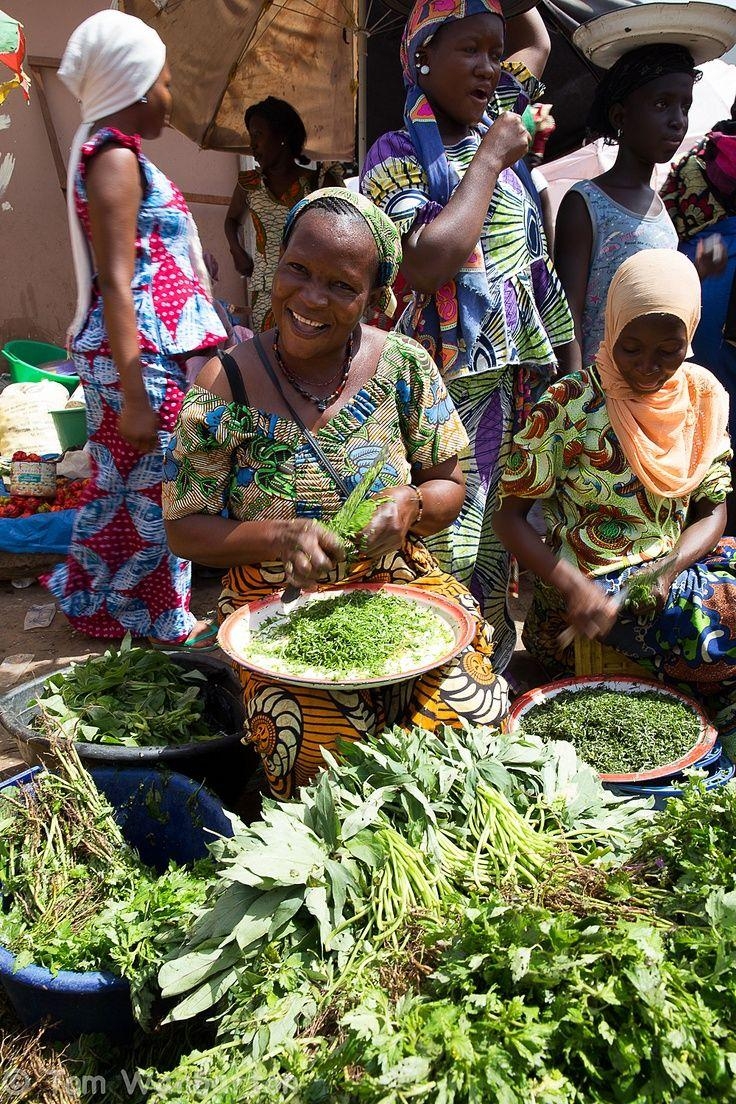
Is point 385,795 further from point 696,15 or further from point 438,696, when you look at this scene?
point 696,15

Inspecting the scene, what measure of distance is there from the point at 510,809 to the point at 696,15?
3.36 m

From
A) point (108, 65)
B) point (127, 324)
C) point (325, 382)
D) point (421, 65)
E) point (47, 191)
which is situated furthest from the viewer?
point (47, 191)

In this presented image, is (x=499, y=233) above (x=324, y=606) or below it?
above

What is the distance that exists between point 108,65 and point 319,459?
197cm

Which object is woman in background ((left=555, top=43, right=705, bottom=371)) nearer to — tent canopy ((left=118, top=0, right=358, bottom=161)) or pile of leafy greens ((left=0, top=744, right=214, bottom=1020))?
tent canopy ((left=118, top=0, right=358, bottom=161))

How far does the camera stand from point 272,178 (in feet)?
19.9

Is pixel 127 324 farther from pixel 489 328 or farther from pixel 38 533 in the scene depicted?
pixel 38 533

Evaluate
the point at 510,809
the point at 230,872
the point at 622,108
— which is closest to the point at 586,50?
the point at 622,108

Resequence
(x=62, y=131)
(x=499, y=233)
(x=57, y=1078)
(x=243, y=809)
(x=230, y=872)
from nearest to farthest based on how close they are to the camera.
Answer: (x=230, y=872), (x=57, y=1078), (x=243, y=809), (x=499, y=233), (x=62, y=131)

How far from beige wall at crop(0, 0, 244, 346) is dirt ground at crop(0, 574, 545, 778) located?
540cm

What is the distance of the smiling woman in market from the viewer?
237cm

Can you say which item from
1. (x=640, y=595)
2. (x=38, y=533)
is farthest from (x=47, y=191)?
(x=640, y=595)

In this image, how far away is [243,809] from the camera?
9.51 ft

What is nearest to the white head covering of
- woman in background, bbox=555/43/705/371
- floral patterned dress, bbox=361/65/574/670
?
floral patterned dress, bbox=361/65/574/670
